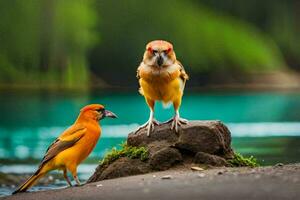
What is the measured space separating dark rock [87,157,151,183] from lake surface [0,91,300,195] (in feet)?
19.2

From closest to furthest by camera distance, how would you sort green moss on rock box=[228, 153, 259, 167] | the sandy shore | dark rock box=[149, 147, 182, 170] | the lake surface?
the sandy shore, dark rock box=[149, 147, 182, 170], green moss on rock box=[228, 153, 259, 167], the lake surface

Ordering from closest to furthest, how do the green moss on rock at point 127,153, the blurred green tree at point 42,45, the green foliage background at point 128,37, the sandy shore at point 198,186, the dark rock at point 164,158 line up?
the sandy shore at point 198,186 < the dark rock at point 164,158 < the green moss on rock at point 127,153 < the blurred green tree at point 42,45 < the green foliage background at point 128,37

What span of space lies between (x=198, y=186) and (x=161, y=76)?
156 cm

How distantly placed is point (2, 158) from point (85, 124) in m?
10.6

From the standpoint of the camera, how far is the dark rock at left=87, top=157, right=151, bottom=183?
8.15 meters

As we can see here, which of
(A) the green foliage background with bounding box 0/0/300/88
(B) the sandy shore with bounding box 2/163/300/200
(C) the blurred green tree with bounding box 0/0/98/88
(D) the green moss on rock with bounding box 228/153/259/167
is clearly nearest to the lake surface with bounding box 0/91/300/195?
(C) the blurred green tree with bounding box 0/0/98/88

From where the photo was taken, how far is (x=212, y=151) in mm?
8219

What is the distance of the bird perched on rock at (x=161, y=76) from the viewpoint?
307 inches

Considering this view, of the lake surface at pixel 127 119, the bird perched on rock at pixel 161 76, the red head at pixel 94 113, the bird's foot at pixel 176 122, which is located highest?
the bird perched on rock at pixel 161 76

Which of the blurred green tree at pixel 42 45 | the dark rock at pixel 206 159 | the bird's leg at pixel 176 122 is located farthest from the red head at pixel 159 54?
the blurred green tree at pixel 42 45

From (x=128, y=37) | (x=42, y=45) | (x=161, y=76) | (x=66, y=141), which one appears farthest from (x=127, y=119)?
(x=161, y=76)

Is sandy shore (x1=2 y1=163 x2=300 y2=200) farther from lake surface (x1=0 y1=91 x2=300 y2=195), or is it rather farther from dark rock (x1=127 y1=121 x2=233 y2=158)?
lake surface (x1=0 y1=91 x2=300 y2=195)

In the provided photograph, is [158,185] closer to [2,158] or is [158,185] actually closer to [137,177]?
[137,177]

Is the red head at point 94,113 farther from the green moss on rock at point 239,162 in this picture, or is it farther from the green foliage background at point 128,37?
the green foliage background at point 128,37
